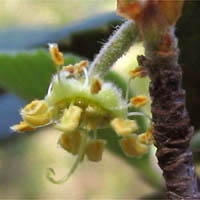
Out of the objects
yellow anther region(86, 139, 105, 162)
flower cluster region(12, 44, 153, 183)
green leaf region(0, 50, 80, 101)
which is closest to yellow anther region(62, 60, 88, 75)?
flower cluster region(12, 44, 153, 183)

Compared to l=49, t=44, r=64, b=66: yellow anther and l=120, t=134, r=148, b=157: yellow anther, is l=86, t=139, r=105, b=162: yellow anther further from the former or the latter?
l=49, t=44, r=64, b=66: yellow anther

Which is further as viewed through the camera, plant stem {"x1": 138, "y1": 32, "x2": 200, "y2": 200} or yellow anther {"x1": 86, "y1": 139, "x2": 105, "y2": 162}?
yellow anther {"x1": 86, "y1": 139, "x2": 105, "y2": 162}

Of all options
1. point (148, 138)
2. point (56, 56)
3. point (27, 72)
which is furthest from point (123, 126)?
point (27, 72)

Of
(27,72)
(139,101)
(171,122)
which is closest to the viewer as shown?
(171,122)

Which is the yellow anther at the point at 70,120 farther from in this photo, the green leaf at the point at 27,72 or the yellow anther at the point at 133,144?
the green leaf at the point at 27,72

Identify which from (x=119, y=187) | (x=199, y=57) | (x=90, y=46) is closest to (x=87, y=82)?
(x=199, y=57)

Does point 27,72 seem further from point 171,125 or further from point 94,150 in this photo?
point 171,125

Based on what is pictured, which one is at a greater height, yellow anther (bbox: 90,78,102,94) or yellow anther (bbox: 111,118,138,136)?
yellow anther (bbox: 90,78,102,94)
